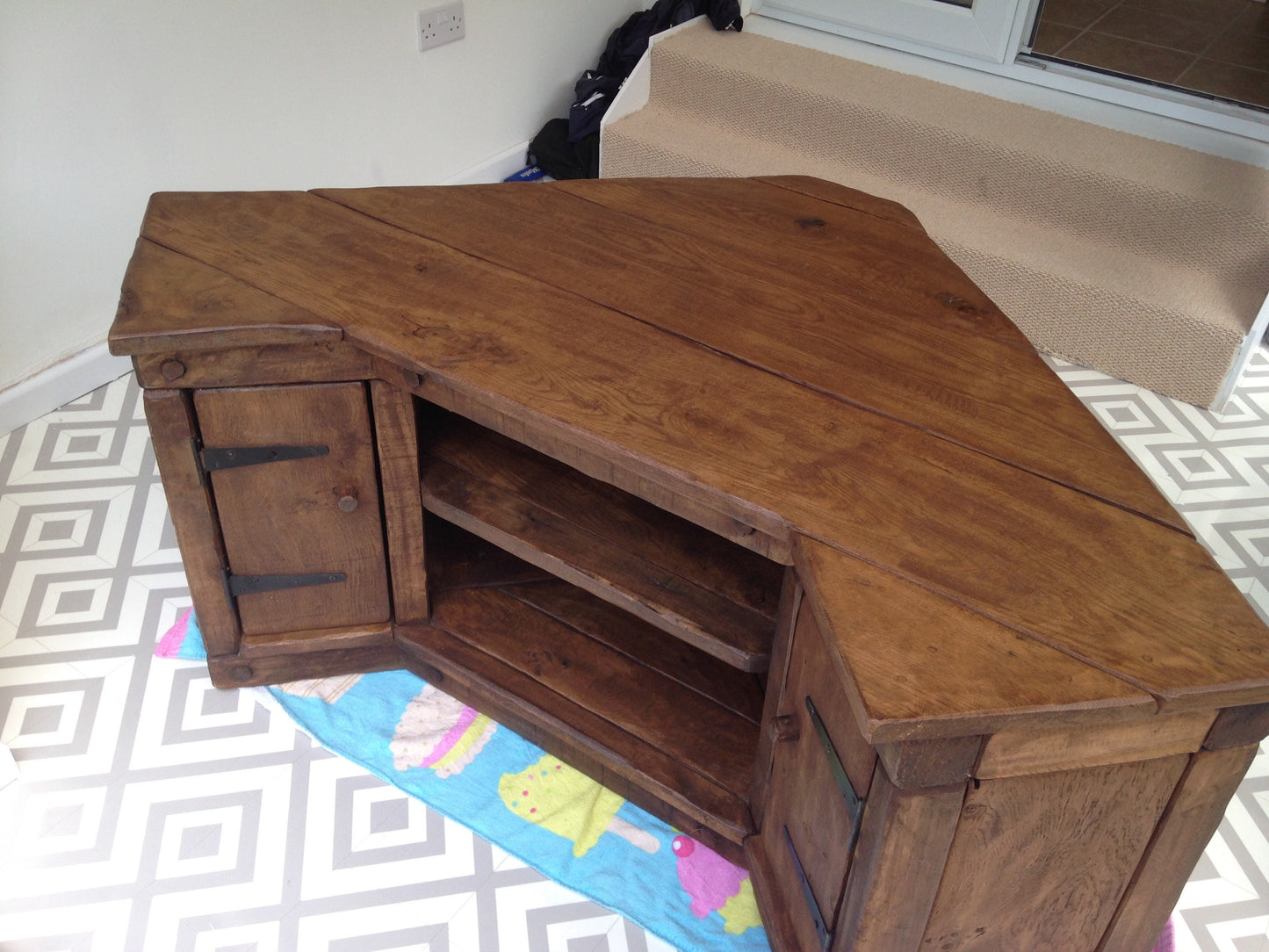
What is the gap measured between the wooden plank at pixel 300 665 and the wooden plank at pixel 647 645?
24 cm

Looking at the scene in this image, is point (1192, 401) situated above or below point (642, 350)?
below

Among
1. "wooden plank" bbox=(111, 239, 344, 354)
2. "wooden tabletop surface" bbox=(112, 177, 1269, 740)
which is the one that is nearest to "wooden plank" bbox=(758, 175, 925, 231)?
"wooden tabletop surface" bbox=(112, 177, 1269, 740)

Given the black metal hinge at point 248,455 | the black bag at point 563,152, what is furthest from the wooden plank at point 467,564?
the black bag at point 563,152

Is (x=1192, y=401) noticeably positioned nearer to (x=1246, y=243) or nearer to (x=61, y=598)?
(x=1246, y=243)

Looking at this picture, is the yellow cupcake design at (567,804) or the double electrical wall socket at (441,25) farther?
the double electrical wall socket at (441,25)

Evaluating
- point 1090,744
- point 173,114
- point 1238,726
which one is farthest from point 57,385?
point 1238,726

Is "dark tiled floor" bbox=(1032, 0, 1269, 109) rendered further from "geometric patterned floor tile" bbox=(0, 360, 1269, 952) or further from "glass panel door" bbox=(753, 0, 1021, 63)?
"geometric patterned floor tile" bbox=(0, 360, 1269, 952)

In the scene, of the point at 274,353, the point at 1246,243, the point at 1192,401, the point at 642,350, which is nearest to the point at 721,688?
the point at 642,350

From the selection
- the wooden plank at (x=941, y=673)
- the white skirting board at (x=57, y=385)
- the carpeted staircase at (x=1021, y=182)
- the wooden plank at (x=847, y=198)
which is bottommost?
the white skirting board at (x=57, y=385)

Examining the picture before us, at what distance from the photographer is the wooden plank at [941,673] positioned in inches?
39.6

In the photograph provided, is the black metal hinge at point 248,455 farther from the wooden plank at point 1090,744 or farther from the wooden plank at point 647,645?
the wooden plank at point 1090,744

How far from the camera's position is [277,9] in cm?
259

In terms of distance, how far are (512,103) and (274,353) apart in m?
2.09

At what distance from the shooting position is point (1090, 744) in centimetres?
109
